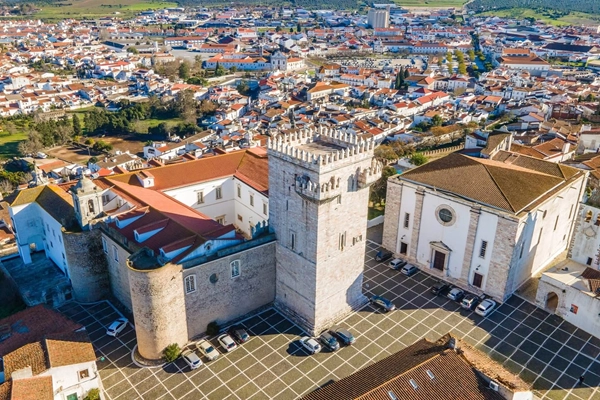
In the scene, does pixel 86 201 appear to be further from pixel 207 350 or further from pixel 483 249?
pixel 483 249

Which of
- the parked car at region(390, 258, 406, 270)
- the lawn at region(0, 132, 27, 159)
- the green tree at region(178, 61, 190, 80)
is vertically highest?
the parked car at region(390, 258, 406, 270)

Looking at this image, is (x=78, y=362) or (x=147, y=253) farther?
(x=147, y=253)

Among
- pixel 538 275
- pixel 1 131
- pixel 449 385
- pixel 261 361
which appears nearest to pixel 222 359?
pixel 261 361

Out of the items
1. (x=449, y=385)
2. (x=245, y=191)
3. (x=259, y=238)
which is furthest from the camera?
(x=245, y=191)

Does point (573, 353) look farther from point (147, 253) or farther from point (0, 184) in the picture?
point (0, 184)

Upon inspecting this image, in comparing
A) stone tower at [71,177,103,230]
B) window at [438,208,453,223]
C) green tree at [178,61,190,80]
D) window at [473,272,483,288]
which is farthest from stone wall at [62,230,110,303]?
green tree at [178,61,190,80]

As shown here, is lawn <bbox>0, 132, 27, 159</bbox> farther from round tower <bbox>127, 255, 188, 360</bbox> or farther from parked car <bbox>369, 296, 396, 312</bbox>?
parked car <bbox>369, 296, 396, 312</bbox>
